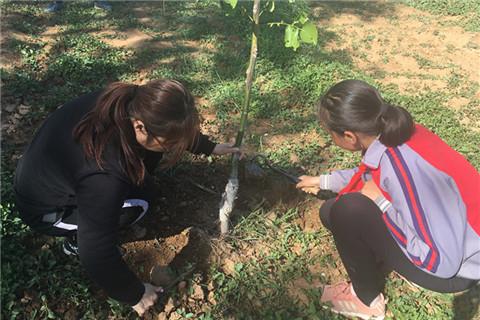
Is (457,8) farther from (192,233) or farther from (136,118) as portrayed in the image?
(136,118)

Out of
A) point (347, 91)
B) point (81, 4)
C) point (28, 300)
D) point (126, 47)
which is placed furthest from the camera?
point (81, 4)

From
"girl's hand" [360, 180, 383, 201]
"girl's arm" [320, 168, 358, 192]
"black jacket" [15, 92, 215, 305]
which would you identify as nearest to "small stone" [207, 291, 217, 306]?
"black jacket" [15, 92, 215, 305]

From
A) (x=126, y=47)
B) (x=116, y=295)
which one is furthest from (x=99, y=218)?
(x=126, y=47)

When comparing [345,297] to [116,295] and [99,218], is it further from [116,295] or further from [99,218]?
[99,218]

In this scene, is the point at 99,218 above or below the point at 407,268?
above

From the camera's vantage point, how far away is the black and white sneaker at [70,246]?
2235 mm

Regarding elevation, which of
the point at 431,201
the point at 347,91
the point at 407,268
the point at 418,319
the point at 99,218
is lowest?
the point at 418,319

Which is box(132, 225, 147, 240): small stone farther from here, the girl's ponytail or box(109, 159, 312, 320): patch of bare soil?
the girl's ponytail

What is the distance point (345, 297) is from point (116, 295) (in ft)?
3.95

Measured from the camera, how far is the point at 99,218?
64.2 inches

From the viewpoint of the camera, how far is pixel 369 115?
5.89 feet

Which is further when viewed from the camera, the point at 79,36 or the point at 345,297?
the point at 79,36

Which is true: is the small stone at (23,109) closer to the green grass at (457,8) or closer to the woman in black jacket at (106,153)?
the woman in black jacket at (106,153)

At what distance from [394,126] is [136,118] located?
3.38 ft
